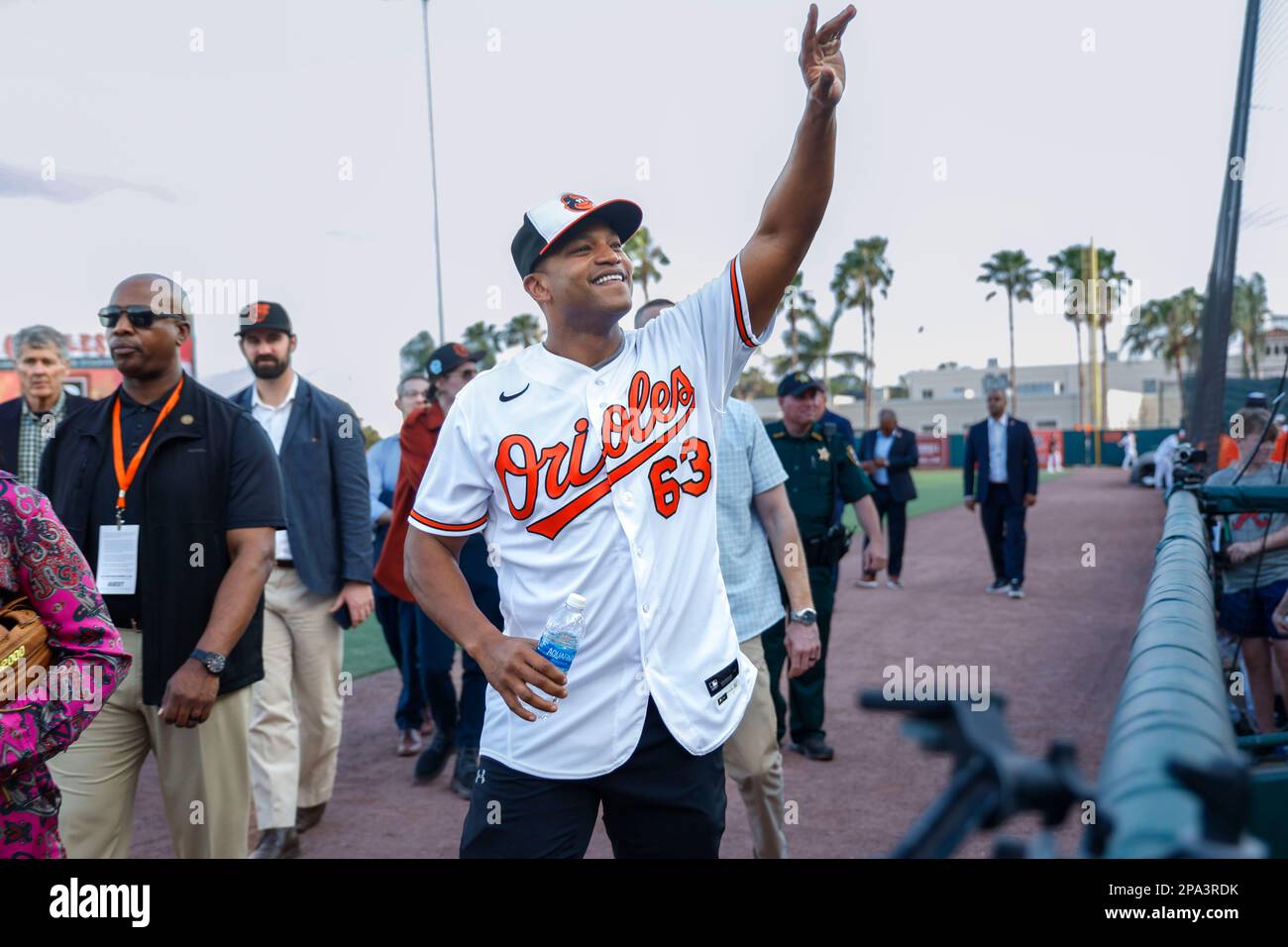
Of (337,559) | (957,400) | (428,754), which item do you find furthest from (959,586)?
(957,400)

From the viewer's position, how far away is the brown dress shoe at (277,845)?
4836 mm

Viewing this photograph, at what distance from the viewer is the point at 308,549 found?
5395 mm

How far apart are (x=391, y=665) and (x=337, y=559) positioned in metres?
4.30

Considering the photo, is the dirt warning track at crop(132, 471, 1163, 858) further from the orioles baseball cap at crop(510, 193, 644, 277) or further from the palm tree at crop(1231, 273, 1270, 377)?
the palm tree at crop(1231, 273, 1270, 377)

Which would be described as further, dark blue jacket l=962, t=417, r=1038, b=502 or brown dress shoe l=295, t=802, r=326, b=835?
dark blue jacket l=962, t=417, r=1038, b=502

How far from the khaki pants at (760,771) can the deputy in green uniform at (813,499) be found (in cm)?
210

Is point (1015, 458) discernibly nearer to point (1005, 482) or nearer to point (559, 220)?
point (1005, 482)

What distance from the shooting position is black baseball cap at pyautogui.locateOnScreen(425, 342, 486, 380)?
6246 millimetres

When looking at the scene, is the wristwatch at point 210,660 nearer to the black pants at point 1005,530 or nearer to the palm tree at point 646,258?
the black pants at point 1005,530

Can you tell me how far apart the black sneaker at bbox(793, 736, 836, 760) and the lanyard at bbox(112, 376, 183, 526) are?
418 cm

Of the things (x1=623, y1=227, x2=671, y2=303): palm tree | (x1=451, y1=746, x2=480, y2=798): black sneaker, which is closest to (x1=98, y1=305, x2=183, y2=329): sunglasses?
(x1=451, y1=746, x2=480, y2=798): black sneaker

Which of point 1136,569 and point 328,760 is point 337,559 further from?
point 1136,569

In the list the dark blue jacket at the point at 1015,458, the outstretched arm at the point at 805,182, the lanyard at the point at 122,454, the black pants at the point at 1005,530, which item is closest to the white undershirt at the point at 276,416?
the lanyard at the point at 122,454
